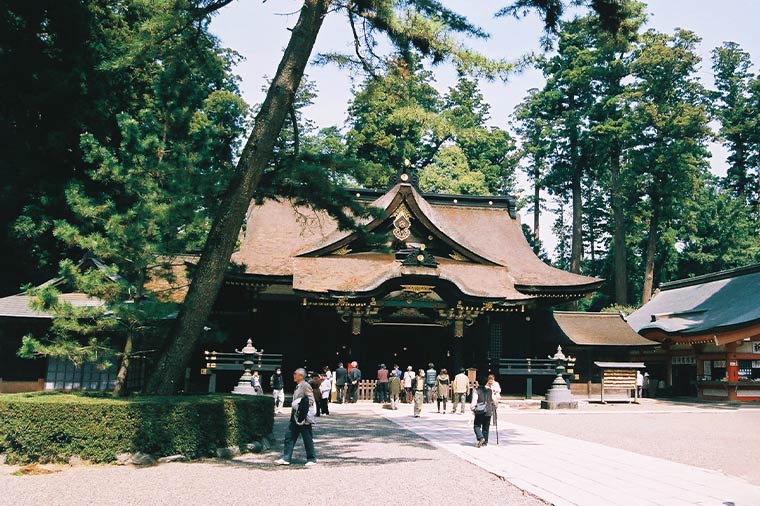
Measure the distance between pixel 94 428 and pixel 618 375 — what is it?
18.7 metres

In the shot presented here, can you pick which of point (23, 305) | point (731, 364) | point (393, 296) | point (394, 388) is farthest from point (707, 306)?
point (23, 305)

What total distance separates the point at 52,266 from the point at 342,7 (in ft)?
55.5

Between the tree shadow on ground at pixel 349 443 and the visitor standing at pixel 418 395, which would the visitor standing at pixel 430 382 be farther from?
the tree shadow on ground at pixel 349 443

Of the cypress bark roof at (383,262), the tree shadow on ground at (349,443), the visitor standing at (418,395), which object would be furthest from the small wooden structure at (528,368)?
the tree shadow on ground at (349,443)

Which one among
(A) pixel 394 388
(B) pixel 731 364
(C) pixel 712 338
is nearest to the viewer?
(A) pixel 394 388

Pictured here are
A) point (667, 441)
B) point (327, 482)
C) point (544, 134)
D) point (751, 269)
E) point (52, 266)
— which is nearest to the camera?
point (327, 482)

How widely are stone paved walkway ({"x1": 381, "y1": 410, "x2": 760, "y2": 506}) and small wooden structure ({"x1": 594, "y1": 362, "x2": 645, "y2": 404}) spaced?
1000 cm

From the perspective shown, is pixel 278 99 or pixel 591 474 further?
pixel 278 99

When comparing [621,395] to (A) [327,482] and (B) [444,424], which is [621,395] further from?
(A) [327,482]

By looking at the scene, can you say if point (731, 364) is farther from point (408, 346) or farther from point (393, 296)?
point (393, 296)

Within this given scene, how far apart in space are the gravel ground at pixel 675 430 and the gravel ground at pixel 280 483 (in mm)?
4123

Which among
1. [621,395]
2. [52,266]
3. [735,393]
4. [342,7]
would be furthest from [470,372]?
[52,266]

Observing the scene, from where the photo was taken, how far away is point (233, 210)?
10.9m

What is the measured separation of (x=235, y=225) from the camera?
35.7 feet
